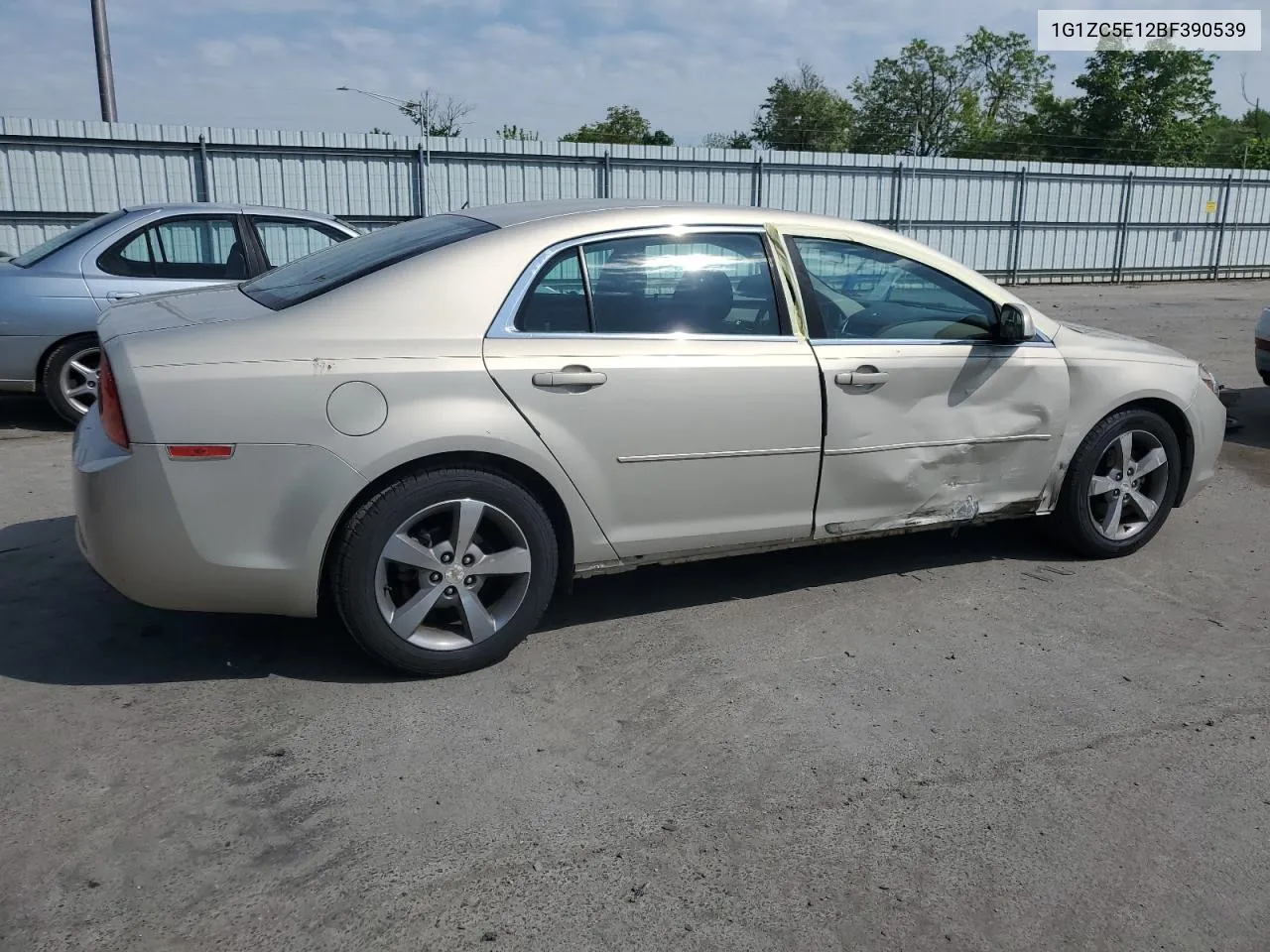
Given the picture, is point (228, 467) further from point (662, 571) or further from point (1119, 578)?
point (1119, 578)

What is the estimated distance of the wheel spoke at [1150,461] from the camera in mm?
5141

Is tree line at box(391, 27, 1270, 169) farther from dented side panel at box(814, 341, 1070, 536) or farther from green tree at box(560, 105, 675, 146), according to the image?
dented side panel at box(814, 341, 1070, 536)

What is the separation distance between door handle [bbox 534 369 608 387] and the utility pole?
43.2 ft

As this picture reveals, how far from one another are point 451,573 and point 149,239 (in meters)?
5.25

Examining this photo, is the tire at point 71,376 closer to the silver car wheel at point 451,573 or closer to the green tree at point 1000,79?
the silver car wheel at point 451,573

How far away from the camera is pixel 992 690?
150 inches

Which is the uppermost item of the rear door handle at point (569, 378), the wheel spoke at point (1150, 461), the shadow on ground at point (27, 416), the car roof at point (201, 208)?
the car roof at point (201, 208)

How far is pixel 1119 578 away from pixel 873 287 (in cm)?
176

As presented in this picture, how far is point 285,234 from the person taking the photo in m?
8.26

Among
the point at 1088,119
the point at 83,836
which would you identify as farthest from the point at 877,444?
the point at 1088,119

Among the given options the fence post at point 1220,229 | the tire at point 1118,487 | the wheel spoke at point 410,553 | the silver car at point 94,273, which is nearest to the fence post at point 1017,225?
the fence post at point 1220,229

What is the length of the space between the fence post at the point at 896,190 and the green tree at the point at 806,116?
1573 inches

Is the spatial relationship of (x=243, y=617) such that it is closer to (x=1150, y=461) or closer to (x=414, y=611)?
(x=414, y=611)

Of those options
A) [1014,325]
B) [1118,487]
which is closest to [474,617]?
[1014,325]
